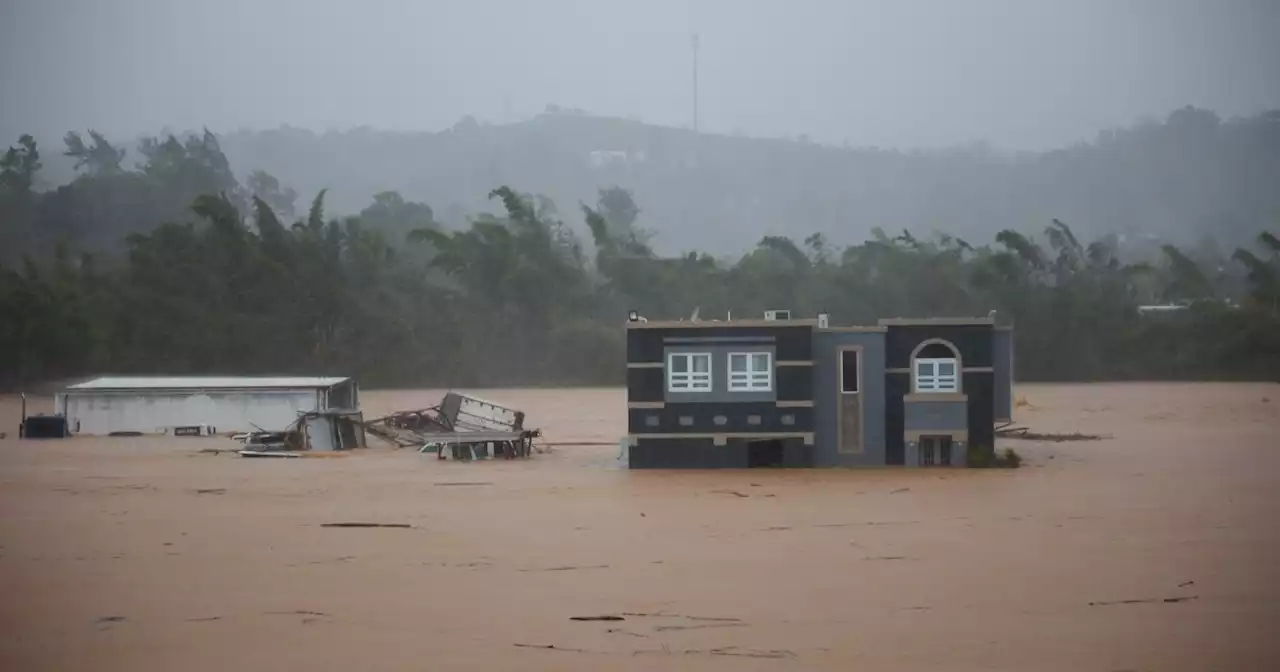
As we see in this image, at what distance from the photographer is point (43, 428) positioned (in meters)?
38.9

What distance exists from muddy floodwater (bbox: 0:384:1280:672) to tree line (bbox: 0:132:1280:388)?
133ft

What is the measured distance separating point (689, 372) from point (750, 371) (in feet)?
3.94

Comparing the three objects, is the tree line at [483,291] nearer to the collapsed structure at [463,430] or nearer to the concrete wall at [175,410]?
the concrete wall at [175,410]

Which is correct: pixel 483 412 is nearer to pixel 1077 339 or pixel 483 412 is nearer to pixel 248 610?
pixel 248 610

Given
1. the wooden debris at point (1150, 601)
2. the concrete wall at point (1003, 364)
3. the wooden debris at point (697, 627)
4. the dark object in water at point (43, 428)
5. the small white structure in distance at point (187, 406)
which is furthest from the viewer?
the small white structure in distance at point (187, 406)

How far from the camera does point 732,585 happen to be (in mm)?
15461

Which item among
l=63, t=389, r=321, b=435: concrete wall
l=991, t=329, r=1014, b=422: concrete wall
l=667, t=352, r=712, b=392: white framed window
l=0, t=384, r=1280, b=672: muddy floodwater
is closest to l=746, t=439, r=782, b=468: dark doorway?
l=0, t=384, r=1280, b=672: muddy floodwater

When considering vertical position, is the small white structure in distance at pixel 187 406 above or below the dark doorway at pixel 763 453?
above

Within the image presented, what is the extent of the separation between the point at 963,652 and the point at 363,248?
71.9 m

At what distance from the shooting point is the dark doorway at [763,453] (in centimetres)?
2753

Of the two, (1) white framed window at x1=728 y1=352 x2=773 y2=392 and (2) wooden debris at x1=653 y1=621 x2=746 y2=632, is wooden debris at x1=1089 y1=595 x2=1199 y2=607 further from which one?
(1) white framed window at x1=728 y1=352 x2=773 y2=392

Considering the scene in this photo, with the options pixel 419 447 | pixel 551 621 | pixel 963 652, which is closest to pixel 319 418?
pixel 419 447

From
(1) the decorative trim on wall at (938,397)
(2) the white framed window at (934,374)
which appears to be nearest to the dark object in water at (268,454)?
(1) the decorative trim on wall at (938,397)

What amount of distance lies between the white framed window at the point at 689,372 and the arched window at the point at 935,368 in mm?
4016
